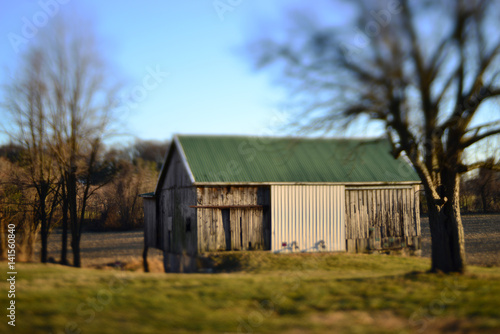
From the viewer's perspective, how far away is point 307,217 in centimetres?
2200

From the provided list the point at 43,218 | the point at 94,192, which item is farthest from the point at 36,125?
the point at 94,192

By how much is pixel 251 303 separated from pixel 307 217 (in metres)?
12.1

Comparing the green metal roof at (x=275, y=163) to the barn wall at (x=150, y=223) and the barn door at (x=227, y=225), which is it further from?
the barn wall at (x=150, y=223)

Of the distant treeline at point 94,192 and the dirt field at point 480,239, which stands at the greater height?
the distant treeline at point 94,192

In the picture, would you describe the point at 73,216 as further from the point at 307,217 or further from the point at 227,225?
the point at 307,217

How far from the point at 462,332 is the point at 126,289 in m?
7.38

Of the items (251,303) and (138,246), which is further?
(138,246)

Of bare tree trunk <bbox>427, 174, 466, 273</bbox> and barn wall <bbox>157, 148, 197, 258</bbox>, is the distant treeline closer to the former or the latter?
barn wall <bbox>157, 148, 197, 258</bbox>

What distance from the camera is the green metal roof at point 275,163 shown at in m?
21.9

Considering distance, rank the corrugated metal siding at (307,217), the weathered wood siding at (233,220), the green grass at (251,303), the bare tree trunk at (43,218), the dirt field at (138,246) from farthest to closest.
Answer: the dirt field at (138,246), the bare tree trunk at (43,218), the corrugated metal siding at (307,217), the weathered wood siding at (233,220), the green grass at (251,303)

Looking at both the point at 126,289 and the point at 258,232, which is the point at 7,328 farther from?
the point at 258,232

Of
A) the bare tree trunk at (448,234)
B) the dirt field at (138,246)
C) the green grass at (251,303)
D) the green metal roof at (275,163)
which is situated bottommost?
the dirt field at (138,246)

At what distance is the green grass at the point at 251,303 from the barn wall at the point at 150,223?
44.3 ft

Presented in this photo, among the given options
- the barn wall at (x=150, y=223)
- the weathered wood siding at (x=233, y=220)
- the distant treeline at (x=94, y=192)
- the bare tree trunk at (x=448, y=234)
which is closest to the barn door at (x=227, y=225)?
the weathered wood siding at (x=233, y=220)
